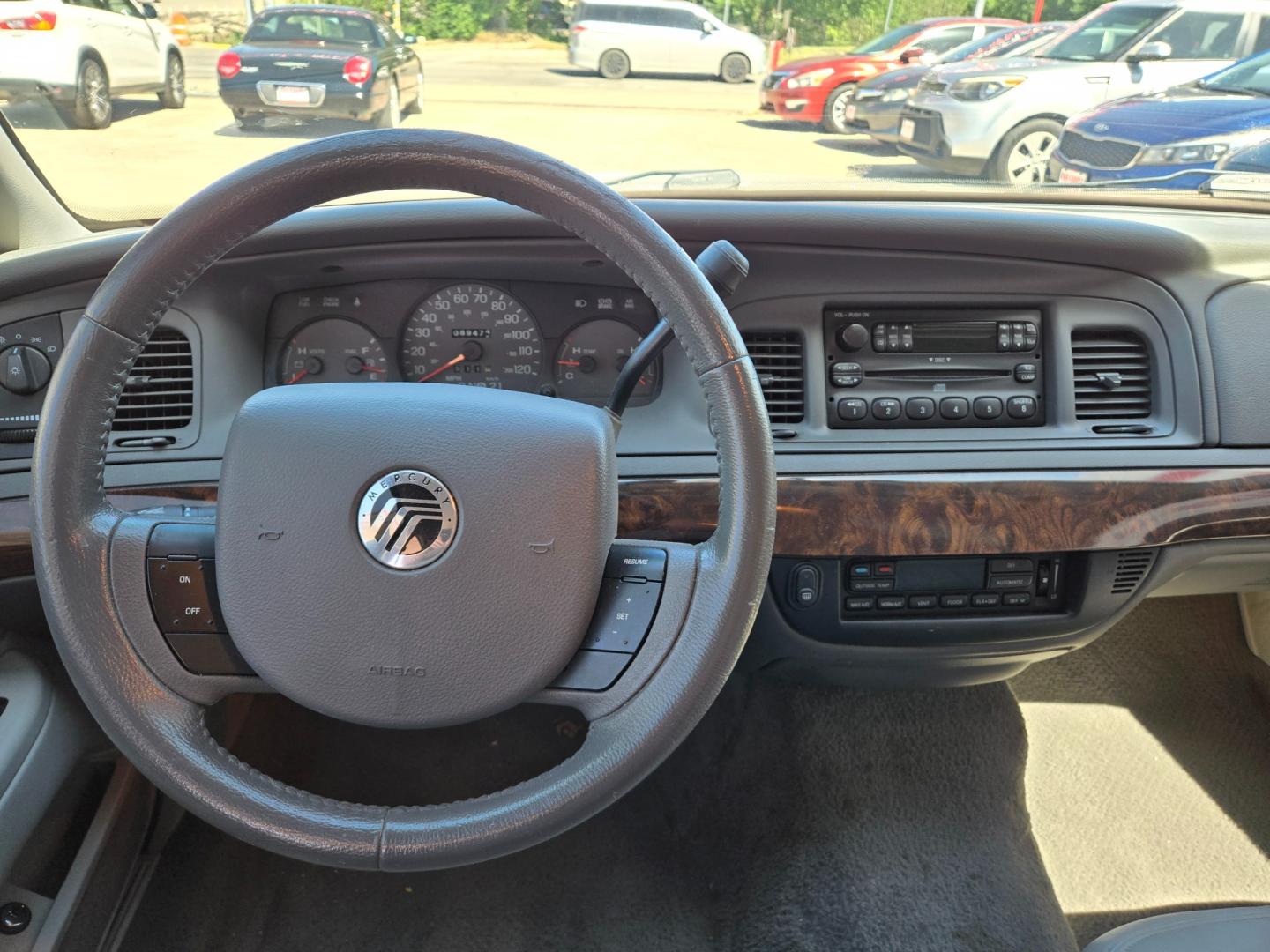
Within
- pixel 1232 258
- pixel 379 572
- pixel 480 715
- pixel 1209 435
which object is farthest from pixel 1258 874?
pixel 379 572

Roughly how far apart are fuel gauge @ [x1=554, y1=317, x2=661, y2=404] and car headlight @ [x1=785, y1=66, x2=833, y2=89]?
98 centimetres

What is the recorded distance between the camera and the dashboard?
5.93 ft

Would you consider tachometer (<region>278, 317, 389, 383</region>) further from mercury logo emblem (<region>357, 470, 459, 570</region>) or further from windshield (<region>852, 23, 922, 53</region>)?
windshield (<region>852, 23, 922, 53</region>)

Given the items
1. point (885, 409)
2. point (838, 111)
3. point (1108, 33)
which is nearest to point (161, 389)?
A: point (885, 409)

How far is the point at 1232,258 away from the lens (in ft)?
6.30

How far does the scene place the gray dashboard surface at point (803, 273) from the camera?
179 centimetres

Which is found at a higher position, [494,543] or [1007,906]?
[494,543]

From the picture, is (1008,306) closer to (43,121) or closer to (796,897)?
(796,897)

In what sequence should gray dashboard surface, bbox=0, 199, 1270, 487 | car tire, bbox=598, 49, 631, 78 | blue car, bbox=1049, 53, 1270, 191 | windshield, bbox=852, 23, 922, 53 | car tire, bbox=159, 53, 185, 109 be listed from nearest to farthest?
1. gray dashboard surface, bbox=0, 199, 1270, 487
2. car tire, bbox=159, 53, 185, 109
3. blue car, bbox=1049, 53, 1270, 191
4. car tire, bbox=598, 49, 631, 78
5. windshield, bbox=852, 23, 922, 53

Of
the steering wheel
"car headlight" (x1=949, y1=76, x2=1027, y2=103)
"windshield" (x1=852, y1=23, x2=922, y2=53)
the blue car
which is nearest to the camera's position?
the steering wheel

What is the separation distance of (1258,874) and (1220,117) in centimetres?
163

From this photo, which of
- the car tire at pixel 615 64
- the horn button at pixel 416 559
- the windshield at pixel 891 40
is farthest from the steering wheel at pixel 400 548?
the windshield at pixel 891 40

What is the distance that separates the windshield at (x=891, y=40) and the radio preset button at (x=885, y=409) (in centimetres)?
107

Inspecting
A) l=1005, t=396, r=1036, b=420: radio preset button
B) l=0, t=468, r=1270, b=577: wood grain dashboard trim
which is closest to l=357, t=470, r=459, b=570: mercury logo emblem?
l=0, t=468, r=1270, b=577: wood grain dashboard trim
